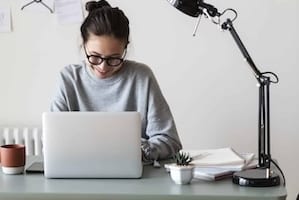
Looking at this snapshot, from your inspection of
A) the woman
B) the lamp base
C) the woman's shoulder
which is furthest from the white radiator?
the lamp base

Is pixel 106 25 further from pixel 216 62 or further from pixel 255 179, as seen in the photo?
pixel 216 62

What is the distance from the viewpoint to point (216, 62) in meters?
2.61

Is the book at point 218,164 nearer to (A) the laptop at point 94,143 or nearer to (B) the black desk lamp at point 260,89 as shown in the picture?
(B) the black desk lamp at point 260,89

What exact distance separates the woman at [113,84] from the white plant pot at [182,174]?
0.35m

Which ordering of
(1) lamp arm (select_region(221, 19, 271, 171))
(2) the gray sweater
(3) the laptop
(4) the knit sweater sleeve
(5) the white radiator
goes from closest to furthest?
1. (3) the laptop
2. (1) lamp arm (select_region(221, 19, 271, 171))
3. (4) the knit sweater sleeve
4. (2) the gray sweater
5. (5) the white radiator

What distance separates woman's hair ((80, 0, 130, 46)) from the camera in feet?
5.73

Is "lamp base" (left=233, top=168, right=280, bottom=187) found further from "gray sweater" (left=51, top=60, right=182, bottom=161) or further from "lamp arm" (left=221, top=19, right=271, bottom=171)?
"gray sweater" (left=51, top=60, right=182, bottom=161)

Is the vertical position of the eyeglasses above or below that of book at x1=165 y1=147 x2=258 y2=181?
above

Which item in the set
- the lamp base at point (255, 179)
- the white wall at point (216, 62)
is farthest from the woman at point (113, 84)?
the white wall at point (216, 62)

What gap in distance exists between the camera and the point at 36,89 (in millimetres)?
2750

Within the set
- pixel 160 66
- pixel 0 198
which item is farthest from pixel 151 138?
pixel 160 66

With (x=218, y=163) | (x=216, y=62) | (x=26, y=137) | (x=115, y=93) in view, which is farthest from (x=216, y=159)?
(x=26, y=137)

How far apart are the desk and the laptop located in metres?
0.03

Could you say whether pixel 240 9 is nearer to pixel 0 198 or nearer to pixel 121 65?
pixel 121 65
